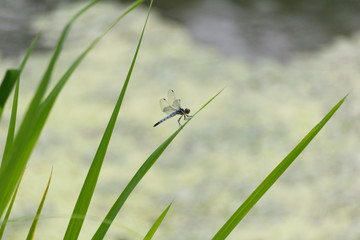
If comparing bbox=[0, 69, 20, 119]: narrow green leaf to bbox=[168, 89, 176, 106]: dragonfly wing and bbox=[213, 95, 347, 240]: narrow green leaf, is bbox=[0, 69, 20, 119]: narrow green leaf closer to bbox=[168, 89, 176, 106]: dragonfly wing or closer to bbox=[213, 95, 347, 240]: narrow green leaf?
bbox=[213, 95, 347, 240]: narrow green leaf

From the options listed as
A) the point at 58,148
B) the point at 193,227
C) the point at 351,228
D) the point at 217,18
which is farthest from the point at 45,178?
the point at 217,18

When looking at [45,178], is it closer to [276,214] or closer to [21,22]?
[276,214]

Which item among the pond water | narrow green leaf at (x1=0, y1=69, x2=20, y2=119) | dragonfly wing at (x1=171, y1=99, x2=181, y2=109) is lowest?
narrow green leaf at (x1=0, y1=69, x2=20, y2=119)

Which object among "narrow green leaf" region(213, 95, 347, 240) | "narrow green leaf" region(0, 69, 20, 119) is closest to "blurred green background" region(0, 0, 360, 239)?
"narrow green leaf" region(213, 95, 347, 240)

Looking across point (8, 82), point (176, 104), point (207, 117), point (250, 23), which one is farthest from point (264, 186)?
point (250, 23)

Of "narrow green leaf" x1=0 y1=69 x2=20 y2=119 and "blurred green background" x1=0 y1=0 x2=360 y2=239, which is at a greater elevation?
"blurred green background" x1=0 y1=0 x2=360 y2=239

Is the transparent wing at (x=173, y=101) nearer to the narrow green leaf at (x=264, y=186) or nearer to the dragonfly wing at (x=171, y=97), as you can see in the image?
the dragonfly wing at (x=171, y=97)

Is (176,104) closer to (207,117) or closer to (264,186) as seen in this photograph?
(264,186)
